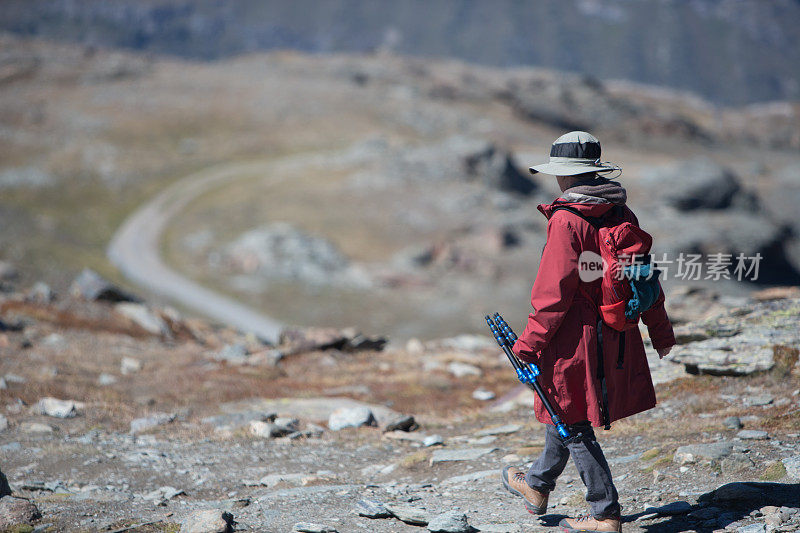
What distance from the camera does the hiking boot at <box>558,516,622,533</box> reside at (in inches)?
205

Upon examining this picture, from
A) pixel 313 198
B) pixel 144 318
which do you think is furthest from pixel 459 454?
pixel 313 198

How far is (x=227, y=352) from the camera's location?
16391mm

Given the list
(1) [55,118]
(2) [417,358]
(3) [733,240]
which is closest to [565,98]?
(3) [733,240]

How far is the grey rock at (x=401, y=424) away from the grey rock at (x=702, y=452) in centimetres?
446

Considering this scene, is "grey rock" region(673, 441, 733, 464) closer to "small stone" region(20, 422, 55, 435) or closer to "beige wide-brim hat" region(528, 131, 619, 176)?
"beige wide-brim hat" region(528, 131, 619, 176)

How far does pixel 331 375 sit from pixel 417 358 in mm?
2656

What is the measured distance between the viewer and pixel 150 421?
35.1ft

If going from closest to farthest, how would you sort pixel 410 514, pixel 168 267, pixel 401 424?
pixel 410 514
pixel 401 424
pixel 168 267

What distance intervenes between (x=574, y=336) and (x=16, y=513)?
18.5ft

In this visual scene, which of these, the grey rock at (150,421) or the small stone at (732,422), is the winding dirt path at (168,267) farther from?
the small stone at (732,422)

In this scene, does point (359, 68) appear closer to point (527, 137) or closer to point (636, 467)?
point (527, 137)

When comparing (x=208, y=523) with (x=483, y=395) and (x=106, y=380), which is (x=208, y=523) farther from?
(x=106, y=380)

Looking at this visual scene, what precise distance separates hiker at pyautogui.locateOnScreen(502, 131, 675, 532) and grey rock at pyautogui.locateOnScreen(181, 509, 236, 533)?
3.03 metres

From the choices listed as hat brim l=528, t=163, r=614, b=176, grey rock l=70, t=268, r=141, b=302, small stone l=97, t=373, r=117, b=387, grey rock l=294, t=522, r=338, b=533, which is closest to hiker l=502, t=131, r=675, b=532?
hat brim l=528, t=163, r=614, b=176
